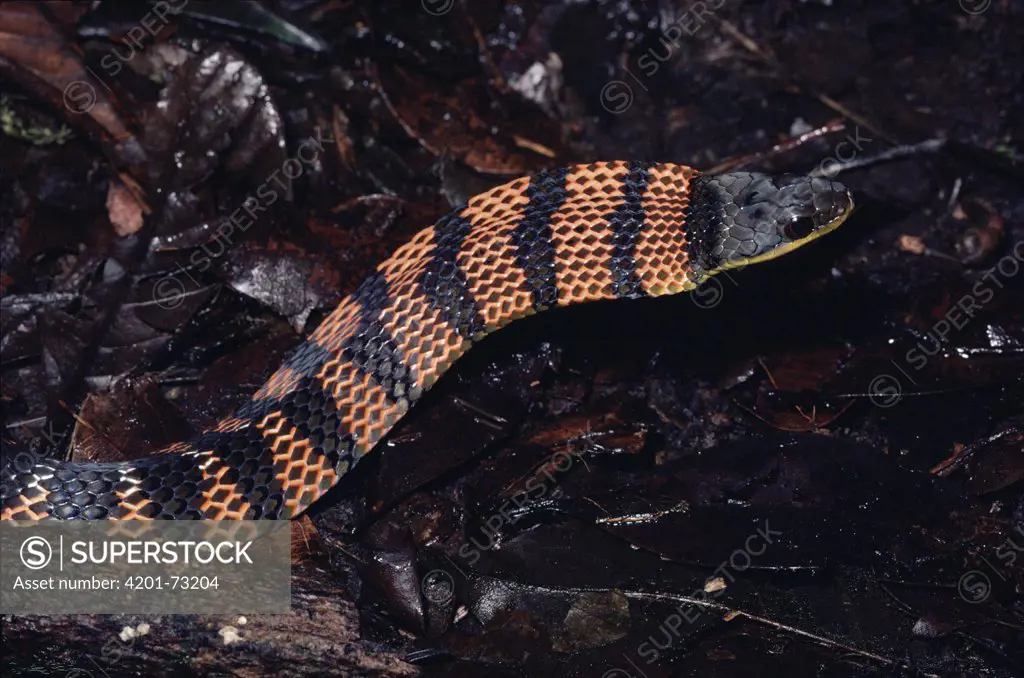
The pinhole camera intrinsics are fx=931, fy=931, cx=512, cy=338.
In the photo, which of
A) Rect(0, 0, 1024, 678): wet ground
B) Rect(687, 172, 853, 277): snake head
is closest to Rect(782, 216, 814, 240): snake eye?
Rect(687, 172, 853, 277): snake head

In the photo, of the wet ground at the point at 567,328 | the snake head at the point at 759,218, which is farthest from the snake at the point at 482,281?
the wet ground at the point at 567,328

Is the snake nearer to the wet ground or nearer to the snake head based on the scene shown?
the snake head

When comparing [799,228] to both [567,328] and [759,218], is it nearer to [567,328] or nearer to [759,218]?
[759,218]

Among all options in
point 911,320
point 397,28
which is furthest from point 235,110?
point 911,320

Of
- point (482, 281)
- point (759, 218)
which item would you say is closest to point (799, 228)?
point (759, 218)

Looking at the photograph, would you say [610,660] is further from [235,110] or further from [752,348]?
[235,110]

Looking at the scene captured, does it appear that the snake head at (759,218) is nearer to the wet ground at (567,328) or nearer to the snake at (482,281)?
the snake at (482,281)

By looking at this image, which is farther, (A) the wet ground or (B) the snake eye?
(B) the snake eye
